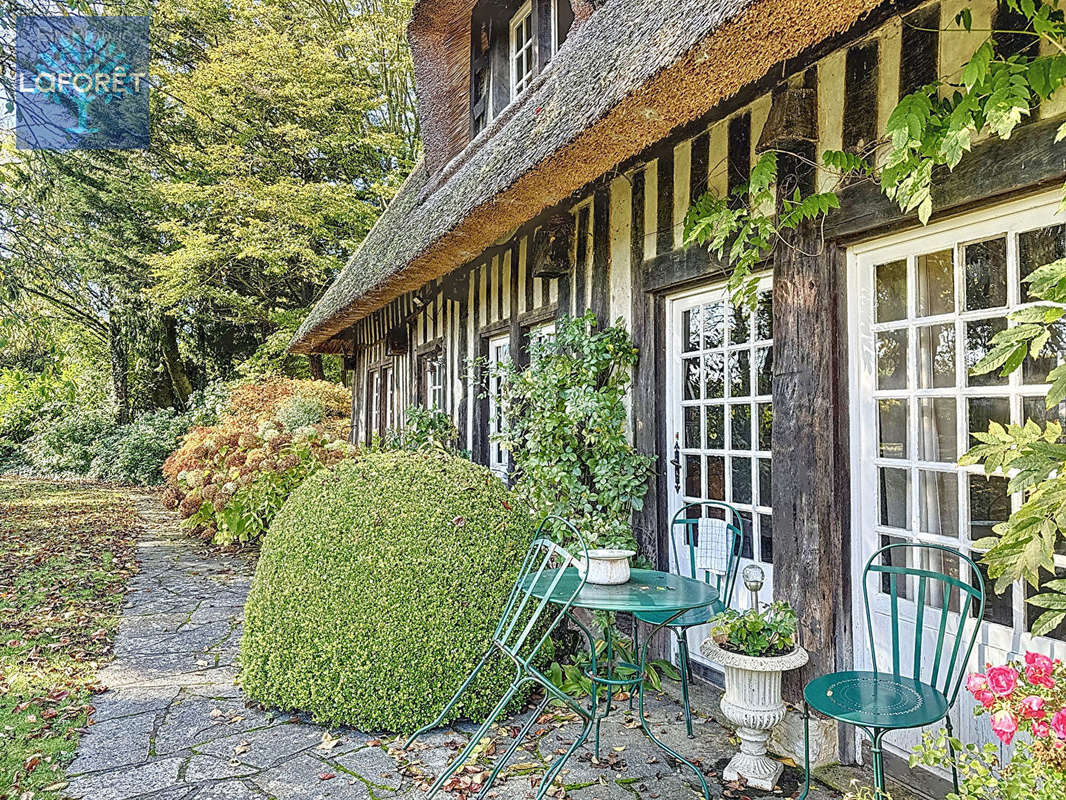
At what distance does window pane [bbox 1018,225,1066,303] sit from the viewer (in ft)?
6.65

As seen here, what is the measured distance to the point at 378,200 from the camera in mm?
Answer: 14320

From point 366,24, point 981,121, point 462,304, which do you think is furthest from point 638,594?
point 366,24

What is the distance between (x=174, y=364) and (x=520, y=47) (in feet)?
44.2

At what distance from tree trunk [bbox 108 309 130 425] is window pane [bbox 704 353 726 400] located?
1626 centimetres

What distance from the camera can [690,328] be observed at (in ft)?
12.0

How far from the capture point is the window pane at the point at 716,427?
3412 mm

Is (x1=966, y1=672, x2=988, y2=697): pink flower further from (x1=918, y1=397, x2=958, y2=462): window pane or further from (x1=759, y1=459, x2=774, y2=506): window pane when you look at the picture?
(x1=759, y1=459, x2=774, y2=506): window pane

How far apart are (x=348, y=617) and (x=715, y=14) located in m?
2.78

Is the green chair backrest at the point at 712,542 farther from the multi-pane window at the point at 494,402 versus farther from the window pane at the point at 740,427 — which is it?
Answer: the multi-pane window at the point at 494,402

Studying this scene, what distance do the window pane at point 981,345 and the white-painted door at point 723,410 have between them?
34.7 inches

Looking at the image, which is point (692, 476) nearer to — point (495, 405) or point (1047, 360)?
point (1047, 360)

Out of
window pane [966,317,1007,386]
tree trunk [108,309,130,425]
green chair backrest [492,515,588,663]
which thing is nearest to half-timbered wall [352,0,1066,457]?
window pane [966,317,1007,386]

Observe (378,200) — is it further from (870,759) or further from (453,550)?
(870,759)

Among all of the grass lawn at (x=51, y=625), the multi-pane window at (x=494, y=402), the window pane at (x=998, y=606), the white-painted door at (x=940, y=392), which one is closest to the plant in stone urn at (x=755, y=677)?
the white-painted door at (x=940, y=392)
